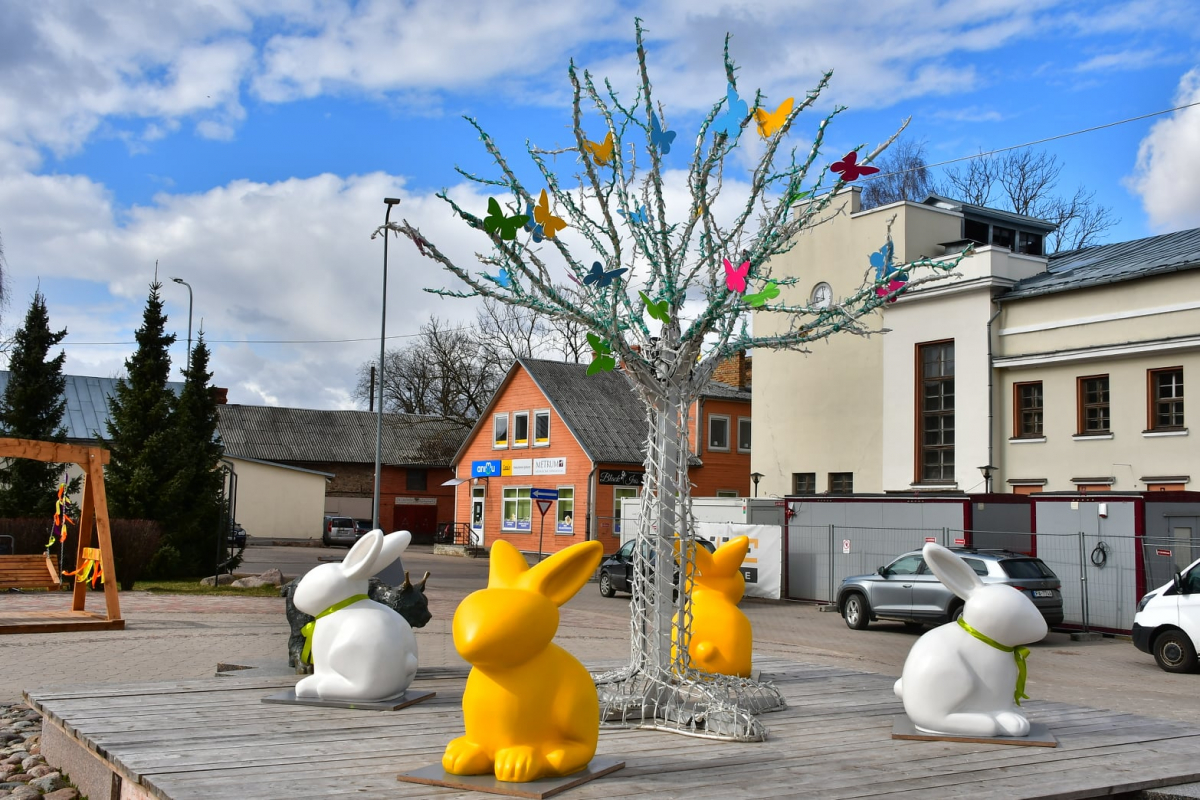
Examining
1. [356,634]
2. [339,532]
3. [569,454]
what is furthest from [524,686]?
[339,532]

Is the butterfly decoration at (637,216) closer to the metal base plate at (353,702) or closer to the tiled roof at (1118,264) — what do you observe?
the metal base plate at (353,702)

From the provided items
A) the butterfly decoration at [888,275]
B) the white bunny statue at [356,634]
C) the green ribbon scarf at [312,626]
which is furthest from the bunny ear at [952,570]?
the green ribbon scarf at [312,626]

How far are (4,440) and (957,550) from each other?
15.7 metres

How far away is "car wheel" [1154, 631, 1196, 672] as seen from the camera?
1559 cm

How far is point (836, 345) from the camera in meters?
33.5

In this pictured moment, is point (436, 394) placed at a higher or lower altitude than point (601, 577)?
higher

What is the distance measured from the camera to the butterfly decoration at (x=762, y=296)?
26.6ft

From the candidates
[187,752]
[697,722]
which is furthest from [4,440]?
[697,722]

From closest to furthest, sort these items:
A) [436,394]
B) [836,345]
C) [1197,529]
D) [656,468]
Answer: [656,468]
[1197,529]
[836,345]
[436,394]

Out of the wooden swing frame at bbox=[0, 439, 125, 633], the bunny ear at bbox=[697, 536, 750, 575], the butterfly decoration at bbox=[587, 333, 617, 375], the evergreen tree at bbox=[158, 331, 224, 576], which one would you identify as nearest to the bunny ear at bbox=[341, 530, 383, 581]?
the butterfly decoration at bbox=[587, 333, 617, 375]

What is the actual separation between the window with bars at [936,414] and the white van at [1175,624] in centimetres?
1370

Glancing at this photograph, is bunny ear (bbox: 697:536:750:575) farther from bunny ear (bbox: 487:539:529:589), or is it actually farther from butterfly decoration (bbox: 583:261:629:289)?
bunny ear (bbox: 487:539:529:589)

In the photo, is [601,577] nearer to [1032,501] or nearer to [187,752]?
[1032,501]

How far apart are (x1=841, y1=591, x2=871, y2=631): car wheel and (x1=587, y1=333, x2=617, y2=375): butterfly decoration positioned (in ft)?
46.8
